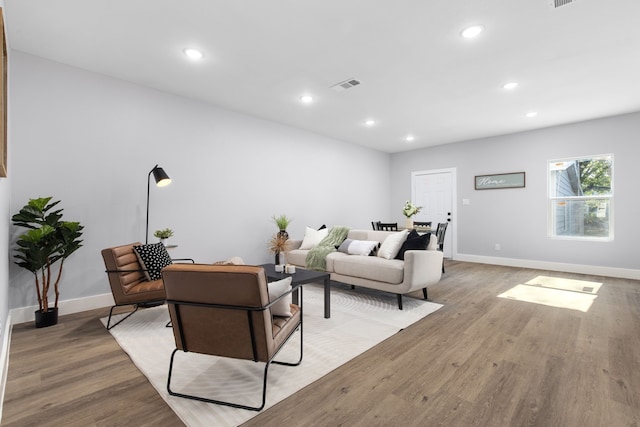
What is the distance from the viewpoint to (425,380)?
2061 mm

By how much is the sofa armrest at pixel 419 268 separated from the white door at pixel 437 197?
375 cm

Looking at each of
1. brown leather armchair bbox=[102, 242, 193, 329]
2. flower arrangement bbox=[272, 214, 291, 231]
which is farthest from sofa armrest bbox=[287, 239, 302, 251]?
brown leather armchair bbox=[102, 242, 193, 329]

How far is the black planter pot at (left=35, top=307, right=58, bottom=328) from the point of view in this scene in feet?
9.78

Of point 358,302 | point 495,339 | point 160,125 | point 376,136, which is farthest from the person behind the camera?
point 376,136

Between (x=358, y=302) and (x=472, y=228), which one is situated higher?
(x=472, y=228)

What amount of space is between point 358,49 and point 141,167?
9.84 feet

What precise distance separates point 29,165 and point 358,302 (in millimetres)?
3917

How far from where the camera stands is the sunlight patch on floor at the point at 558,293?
12.3ft

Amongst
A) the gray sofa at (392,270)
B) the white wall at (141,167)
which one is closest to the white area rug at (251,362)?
the gray sofa at (392,270)

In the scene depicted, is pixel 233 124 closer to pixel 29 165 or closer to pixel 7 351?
pixel 29 165

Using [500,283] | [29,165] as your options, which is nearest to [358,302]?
[500,283]

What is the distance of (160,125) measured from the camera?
409 cm

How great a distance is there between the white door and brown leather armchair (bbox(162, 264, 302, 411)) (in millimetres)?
6326

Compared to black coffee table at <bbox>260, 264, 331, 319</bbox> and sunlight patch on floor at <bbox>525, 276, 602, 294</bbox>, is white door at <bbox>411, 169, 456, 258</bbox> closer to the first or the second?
sunlight patch on floor at <bbox>525, 276, 602, 294</bbox>
